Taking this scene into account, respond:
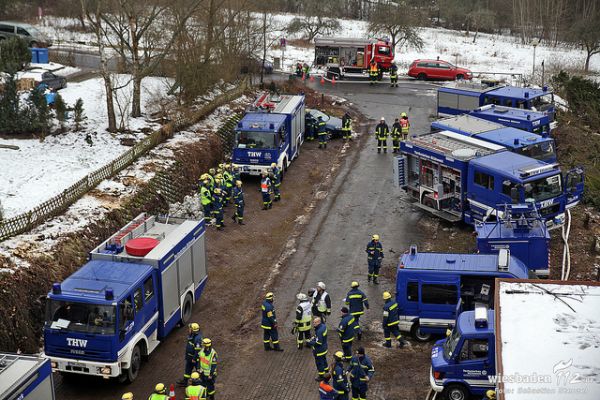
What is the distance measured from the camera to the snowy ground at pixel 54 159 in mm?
23234

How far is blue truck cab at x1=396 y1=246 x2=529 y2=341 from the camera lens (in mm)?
17969

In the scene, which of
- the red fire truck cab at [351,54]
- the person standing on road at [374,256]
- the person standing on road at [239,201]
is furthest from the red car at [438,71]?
the person standing on road at [374,256]

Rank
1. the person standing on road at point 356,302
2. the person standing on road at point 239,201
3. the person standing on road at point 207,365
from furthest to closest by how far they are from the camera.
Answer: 1. the person standing on road at point 239,201
2. the person standing on road at point 356,302
3. the person standing on road at point 207,365

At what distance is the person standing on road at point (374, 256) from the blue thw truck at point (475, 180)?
12.5 ft

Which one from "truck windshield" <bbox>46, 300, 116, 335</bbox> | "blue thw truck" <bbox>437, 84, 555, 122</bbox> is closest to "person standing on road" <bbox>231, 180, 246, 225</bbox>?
"truck windshield" <bbox>46, 300, 116, 335</bbox>

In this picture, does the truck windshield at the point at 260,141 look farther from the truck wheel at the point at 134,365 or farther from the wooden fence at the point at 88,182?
the truck wheel at the point at 134,365

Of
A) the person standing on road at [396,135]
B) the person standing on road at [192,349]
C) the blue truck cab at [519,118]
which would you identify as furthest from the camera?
the person standing on road at [396,135]

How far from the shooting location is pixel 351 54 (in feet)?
157

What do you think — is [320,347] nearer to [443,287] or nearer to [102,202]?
[443,287]

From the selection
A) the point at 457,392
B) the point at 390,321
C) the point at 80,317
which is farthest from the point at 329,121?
the point at 457,392

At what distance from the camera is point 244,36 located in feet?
136

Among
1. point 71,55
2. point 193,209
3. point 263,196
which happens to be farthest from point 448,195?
point 71,55

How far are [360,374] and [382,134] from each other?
63.8 ft

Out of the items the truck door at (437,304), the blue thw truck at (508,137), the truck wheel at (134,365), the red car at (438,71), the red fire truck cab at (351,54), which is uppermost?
the red fire truck cab at (351,54)
